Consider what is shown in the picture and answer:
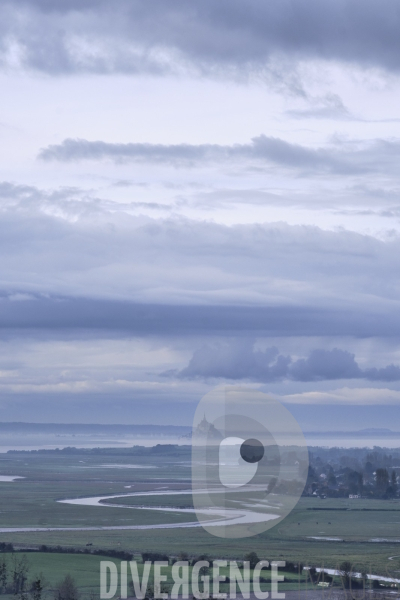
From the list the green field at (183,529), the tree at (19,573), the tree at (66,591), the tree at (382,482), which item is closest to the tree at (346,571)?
the green field at (183,529)

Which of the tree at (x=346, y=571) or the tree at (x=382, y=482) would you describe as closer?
the tree at (x=346, y=571)

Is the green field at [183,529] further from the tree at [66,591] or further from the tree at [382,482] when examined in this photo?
the tree at [382,482]

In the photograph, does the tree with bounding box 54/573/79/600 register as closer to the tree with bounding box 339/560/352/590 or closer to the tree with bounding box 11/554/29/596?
the tree with bounding box 11/554/29/596

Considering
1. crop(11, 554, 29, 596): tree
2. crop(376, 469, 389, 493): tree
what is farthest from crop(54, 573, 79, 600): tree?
crop(376, 469, 389, 493): tree

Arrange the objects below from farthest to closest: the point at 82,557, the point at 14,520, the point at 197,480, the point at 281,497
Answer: the point at 197,480, the point at 281,497, the point at 14,520, the point at 82,557

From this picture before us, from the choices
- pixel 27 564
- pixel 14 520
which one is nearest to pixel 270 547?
pixel 27 564

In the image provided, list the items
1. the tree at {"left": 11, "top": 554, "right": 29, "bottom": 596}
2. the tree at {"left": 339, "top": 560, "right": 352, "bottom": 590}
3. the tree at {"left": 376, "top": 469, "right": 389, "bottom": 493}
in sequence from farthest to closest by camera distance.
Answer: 1. the tree at {"left": 376, "top": 469, "right": 389, "bottom": 493}
2. the tree at {"left": 339, "top": 560, "right": 352, "bottom": 590}
3. the tree at {"left": 11, "top": 554, "right": 29, "bottom": 596}

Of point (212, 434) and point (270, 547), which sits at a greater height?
point (212, 434)

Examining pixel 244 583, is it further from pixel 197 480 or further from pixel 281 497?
pixel 197 480
